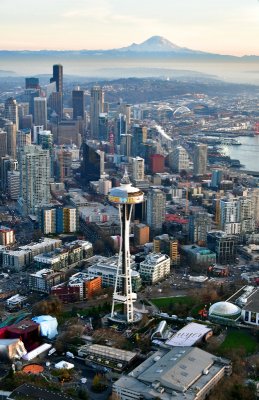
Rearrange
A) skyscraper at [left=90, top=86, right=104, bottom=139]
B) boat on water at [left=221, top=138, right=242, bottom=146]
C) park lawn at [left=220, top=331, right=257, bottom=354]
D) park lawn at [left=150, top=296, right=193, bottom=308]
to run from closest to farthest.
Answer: park lawn at [left=220, top=331, right=257, bottom=354], park lawn at [left=150, top=296, right=193, bottom=308], boat on water at [left=221, top=138, right=242, bottom=146], skyscraper at [left=90, top=86, right=104, bottom=139]

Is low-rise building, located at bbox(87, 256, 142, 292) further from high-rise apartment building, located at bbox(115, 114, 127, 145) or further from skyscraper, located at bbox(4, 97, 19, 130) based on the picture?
skyscraper, located at bbox(4, 97, 19, 130)

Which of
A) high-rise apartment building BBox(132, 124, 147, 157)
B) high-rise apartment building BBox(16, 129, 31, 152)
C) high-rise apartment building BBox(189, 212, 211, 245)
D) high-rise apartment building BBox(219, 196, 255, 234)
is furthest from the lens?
high-rise apartment building BBox(132, 124, 147, 157)

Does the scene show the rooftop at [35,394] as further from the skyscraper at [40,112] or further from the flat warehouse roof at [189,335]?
the skyscraper at [40,112]

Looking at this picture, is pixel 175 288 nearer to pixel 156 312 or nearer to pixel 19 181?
pixel 156 312

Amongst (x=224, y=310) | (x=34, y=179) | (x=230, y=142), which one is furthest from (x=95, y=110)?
(x=224, y=310)

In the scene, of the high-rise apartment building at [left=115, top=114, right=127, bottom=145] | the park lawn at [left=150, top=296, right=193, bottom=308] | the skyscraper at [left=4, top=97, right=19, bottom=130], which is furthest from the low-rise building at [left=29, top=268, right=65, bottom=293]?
the skyscraper at [left=4, top=97, right=19, bottom=130]

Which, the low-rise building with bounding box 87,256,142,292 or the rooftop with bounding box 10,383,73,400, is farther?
the low-rise building with bounding box 87,256,142,292

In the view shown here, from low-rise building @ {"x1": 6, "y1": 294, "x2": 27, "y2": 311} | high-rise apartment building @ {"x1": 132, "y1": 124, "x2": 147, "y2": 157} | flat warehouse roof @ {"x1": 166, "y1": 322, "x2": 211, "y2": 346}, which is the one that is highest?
high-rise apartment building @ {"x1": 132, "y1": 124, "x2": 147, "y2": 157}

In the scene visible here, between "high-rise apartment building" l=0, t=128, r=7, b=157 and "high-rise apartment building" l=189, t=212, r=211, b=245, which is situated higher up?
"high-rise apartment building" l=0, t=128, r=7, b=157
